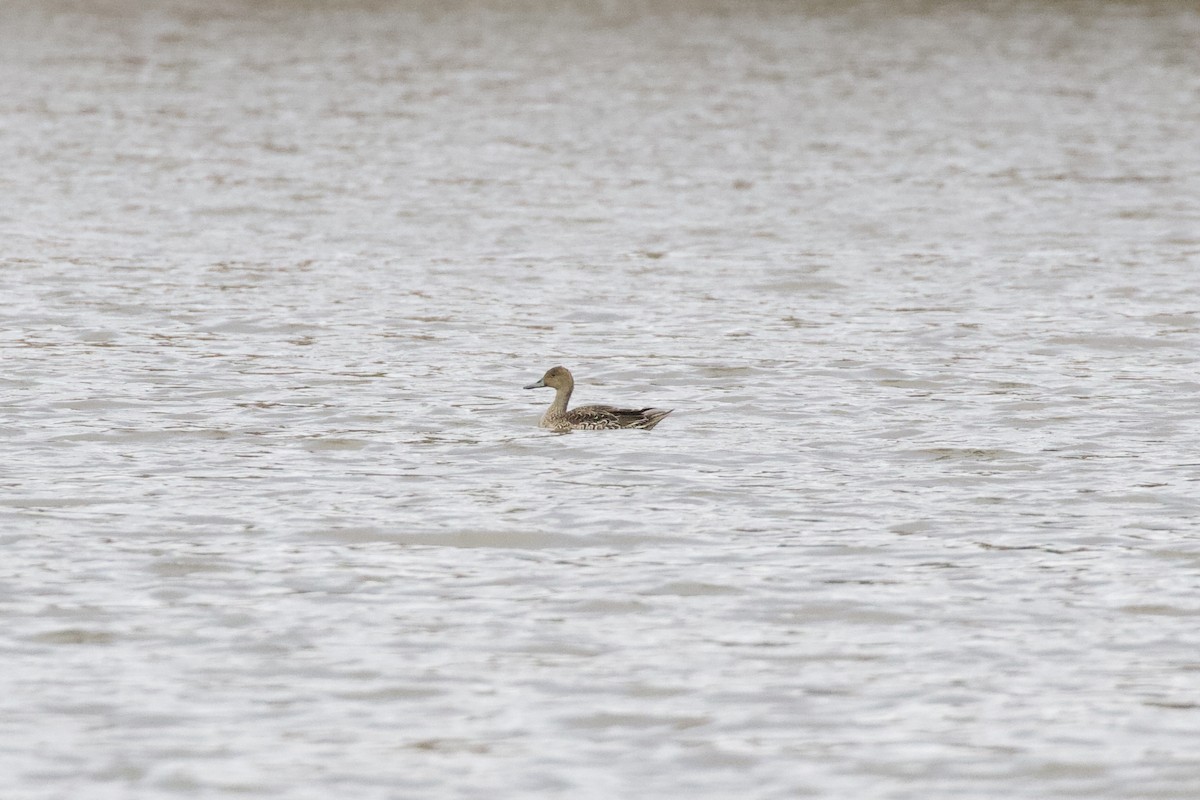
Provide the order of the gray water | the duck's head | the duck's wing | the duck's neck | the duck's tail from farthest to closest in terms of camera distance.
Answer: the duck's head
the duck's neck
the duck's tail
the duck's wing
the gray water

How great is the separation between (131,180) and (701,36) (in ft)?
76.7

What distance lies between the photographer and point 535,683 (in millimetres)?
10344

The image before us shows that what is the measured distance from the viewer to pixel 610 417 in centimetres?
1587

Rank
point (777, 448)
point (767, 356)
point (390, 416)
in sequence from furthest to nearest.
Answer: point (767, 356), point (390, 416), point (777, 448)

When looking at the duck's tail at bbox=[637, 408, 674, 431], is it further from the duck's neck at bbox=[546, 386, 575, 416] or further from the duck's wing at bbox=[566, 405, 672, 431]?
the duck's neck at bbox=[546, 386, 575, 416]

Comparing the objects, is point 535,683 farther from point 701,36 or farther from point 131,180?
point 701,36

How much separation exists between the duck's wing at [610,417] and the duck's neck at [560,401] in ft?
0.76

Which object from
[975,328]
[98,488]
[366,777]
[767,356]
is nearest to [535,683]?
[366,777]

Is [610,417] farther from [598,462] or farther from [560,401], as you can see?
[598,462]

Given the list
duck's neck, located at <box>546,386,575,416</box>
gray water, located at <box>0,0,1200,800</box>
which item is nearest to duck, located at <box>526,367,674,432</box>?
duck's neck, located at <box>546,386,575,416</box>

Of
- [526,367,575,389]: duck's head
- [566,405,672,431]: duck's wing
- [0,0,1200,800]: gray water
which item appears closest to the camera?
[0,0,1200,800]: gray water

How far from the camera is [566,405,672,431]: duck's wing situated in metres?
15.9

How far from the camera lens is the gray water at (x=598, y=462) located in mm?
9695

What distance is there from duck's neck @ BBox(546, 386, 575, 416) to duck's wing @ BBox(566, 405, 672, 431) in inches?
9.1
